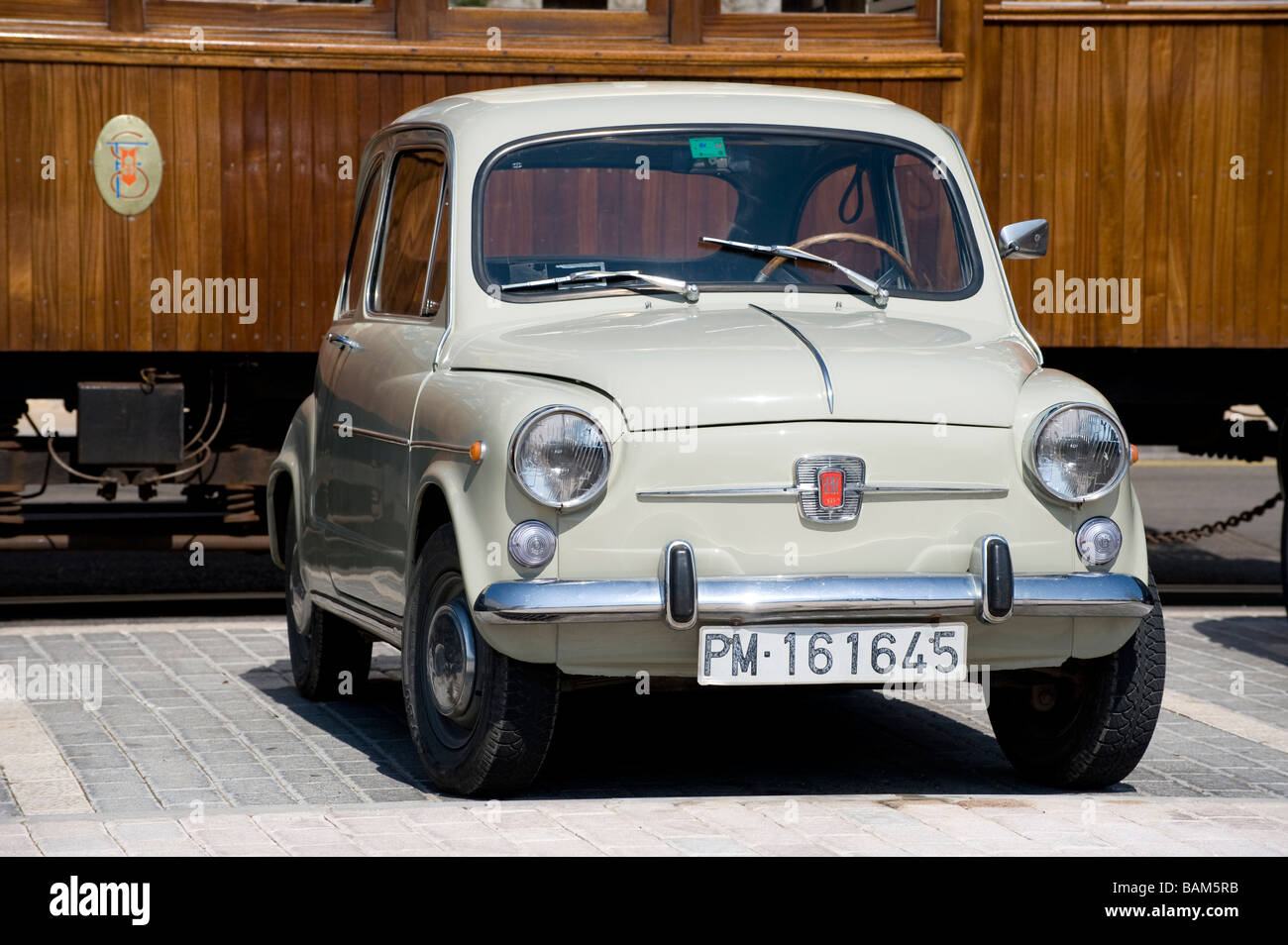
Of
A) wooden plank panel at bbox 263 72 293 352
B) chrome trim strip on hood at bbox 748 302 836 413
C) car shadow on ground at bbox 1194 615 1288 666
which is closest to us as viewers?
chrome trim strip on hood at bbox 748 302 836 413

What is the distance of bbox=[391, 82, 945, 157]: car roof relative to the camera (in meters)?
6.21

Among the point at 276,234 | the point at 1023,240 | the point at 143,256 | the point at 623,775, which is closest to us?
the point at 623,775

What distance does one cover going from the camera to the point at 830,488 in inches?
201

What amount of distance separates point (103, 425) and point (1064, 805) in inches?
200

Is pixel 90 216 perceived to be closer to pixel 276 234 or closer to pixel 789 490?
pixel 276 234

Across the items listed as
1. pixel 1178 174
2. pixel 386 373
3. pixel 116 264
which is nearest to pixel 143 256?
pixel 116 264

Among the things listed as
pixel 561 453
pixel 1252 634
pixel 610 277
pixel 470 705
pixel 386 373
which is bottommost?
pixel 1252 634

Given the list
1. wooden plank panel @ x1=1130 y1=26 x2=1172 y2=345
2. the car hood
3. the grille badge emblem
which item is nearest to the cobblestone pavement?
the grille badge emblem

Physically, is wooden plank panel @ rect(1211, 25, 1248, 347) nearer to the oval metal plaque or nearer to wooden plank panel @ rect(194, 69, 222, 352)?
wooden plank panel @ rect(194, 69, 222, 352)

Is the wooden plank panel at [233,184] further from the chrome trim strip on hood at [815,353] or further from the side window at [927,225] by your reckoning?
the chrome trim strip on hood at [815,353]

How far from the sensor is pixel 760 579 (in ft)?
16.5

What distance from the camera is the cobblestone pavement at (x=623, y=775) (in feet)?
16.1

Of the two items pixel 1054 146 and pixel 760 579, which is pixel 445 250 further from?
pixel 1054 146

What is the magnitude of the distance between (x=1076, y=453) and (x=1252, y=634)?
4004mm
